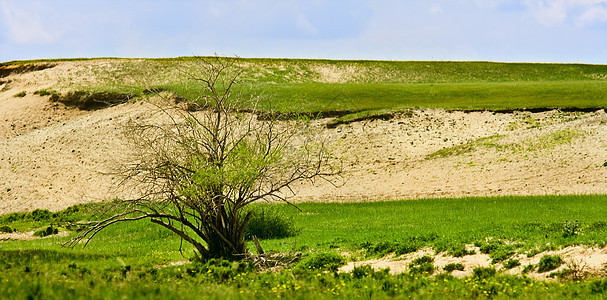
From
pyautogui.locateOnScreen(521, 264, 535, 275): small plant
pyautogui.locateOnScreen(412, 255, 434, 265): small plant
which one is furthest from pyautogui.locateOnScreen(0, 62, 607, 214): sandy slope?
pyautogui.locateOnScreen(521, 264, 535, 275): small plant

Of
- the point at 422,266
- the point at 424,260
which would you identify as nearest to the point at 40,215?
the point at 424,260

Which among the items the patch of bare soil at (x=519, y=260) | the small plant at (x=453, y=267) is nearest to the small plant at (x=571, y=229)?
the patch of bare soil at (x=519, y=260)

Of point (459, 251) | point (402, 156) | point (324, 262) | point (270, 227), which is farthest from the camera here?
point (402, 156)

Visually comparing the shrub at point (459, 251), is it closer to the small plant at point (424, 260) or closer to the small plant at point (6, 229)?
the small plant at point (424, 260)

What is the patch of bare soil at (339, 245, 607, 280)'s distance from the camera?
1134 cm

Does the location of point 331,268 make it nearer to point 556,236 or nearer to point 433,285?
point 433,285

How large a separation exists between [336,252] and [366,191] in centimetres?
1653

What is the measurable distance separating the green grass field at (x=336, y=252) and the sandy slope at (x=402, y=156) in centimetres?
458

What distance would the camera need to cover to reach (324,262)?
14180 mm

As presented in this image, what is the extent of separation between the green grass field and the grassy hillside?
966 cm

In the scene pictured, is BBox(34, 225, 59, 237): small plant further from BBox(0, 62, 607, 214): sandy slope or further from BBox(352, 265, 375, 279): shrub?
BBox(352, 265, 375, 279): shrub

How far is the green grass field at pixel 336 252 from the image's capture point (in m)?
9.45

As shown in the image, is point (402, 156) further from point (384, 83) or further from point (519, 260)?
point (519, 260)

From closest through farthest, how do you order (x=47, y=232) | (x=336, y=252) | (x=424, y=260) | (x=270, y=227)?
(x=424, y=260) → (x=336, y=252) → (x=270, y=227) → (x=47, y=232)
